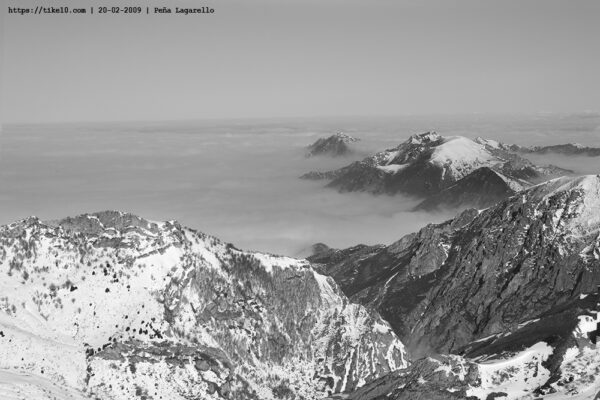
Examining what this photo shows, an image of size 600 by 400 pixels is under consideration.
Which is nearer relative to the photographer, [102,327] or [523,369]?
[523,369]

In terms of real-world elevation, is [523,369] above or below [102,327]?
below

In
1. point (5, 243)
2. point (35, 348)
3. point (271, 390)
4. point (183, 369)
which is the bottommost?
point (271, 390)

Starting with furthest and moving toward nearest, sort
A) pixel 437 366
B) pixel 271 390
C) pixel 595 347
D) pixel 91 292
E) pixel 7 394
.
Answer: pixel 271 390 → pixel 91 292 → pixel 437 366 → pixel 595 347 → pixel 7 394

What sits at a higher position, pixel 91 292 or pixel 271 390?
pixel 91 292

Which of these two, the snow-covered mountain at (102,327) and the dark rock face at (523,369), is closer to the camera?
the dark rock face at (523,369)

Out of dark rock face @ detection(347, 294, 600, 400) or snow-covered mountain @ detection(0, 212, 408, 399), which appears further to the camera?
snow-covered mountain @ detection(0, 212, 408, 399)

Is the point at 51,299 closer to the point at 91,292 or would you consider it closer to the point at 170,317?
the point at 91,292

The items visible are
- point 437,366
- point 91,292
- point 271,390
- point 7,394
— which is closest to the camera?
point 7,394

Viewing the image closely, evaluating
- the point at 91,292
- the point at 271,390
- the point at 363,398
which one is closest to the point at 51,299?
the point at 91,292

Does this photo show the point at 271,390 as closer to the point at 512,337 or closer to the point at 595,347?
the point at 512,337

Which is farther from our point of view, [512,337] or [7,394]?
[512,337]
